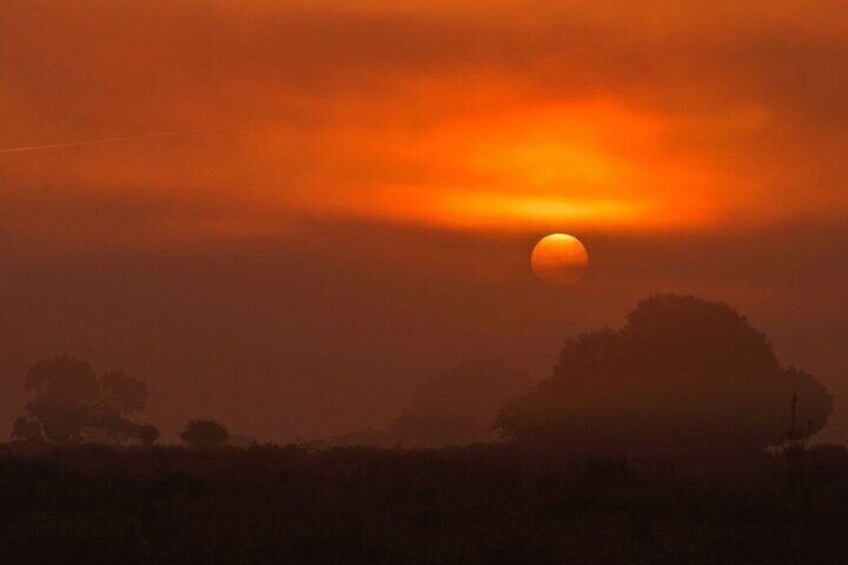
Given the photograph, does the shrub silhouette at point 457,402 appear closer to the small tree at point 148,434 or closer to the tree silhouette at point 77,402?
the tree silhouette at point 77,402

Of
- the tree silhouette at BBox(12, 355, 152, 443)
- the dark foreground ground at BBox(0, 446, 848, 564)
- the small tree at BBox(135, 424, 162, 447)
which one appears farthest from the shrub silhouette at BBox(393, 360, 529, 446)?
the dark foreground ground at BBox(0, 446, 848, 564)

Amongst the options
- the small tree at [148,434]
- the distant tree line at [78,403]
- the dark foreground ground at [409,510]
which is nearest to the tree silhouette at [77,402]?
the distant tree line at [78,403]

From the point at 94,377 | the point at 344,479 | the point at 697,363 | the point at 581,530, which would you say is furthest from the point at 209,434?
the point at 94,377

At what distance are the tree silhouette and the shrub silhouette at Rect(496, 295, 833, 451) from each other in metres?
42.7

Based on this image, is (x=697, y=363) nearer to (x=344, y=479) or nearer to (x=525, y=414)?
(x=525, y=414)

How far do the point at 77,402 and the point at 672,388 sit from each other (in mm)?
56066

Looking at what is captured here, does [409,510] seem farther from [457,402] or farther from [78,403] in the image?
[457,402]

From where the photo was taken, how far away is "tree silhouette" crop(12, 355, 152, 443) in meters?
110

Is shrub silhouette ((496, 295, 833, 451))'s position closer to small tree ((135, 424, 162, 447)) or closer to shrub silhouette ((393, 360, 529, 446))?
small tree ((135, 424, 162, 447))

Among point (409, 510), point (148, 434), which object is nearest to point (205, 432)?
point (148, 434)

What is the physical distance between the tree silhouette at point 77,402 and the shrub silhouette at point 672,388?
42660 millimetres

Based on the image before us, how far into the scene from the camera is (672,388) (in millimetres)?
75875

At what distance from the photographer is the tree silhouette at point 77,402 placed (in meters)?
110

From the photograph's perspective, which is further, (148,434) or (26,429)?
(26,429)
